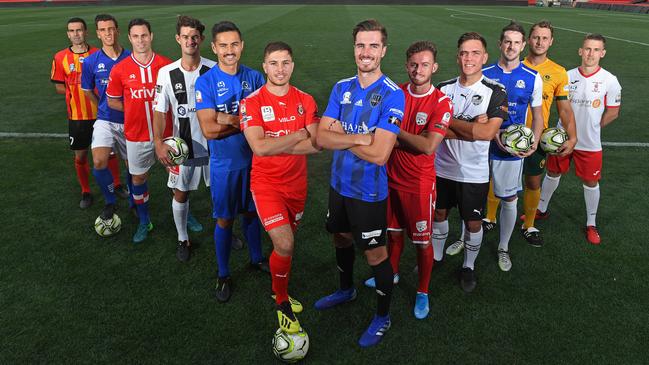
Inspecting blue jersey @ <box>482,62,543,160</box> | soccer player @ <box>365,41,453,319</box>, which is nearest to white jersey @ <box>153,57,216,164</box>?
soccer player @ <box>365,41,453,319</box>

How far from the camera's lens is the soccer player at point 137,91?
445cm

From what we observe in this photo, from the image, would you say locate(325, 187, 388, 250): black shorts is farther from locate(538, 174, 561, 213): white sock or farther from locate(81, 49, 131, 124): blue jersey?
locate(81, 49, 131, 124): blue jersey

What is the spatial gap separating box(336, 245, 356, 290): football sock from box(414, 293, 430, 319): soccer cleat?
58 cm

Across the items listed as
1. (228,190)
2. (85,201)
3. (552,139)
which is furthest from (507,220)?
(85,201)

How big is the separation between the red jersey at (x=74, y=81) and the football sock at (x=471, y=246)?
4.64 meters

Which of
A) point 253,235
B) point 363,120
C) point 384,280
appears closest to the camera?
point 363,120

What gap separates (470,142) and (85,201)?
4725mm

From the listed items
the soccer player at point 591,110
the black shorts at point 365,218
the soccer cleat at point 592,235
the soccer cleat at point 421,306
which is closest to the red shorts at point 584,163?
the soccer player at point 591,110

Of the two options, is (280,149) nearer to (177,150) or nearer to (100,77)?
(177,150)

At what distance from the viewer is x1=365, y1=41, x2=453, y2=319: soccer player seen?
320 cm

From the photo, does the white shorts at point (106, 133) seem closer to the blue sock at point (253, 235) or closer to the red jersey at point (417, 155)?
the blue sock at point (253, 235)

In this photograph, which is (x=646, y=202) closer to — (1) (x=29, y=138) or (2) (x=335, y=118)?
(2) (x=335, y=118)

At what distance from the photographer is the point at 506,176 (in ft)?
14.2

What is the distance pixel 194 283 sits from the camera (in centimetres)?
A: 412
